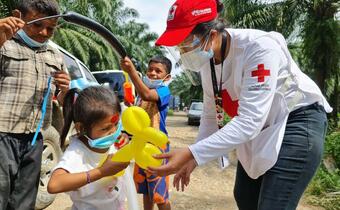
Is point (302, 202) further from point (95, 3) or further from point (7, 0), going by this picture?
point (95, 3)

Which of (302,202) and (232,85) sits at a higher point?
(232,85)

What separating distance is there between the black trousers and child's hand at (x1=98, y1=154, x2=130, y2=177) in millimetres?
780

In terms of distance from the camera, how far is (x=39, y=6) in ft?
7.54

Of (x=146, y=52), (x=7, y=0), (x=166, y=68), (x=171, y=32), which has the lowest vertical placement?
(x=146, y=52)

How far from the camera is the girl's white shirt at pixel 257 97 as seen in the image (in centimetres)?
166

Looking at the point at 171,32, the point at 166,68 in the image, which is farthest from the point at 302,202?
the point at 171,32

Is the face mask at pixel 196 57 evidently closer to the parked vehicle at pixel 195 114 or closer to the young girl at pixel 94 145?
the young girl at pixel 94 145

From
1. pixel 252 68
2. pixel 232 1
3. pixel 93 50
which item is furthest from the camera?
pixel 93 50

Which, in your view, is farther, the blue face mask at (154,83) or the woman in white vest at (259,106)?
the blue face mask at (154,83)

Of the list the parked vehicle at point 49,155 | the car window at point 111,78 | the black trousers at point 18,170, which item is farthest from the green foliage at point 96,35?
the black trousers at point 18,170

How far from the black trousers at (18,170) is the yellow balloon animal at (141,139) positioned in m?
0.91

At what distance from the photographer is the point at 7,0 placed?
319 inches

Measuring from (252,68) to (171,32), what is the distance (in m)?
0.41

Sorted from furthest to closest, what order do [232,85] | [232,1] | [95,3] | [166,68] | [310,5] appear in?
[95,3], [232,1], [310,5], [166,68], [232,85]
